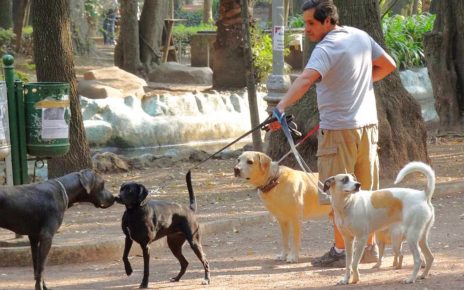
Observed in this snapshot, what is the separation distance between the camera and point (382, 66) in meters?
7.89

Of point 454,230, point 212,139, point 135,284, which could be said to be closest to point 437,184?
point 454,230

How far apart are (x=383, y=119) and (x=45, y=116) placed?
4921 mm

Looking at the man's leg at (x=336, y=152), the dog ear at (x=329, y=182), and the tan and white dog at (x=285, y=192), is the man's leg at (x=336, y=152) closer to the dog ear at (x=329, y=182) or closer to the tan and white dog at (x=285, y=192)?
the dog ear at (x=329, y=182)

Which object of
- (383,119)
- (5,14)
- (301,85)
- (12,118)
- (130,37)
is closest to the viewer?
(301,85)

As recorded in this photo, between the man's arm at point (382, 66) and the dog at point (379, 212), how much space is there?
3.13ft

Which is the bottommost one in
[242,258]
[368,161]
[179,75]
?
[179,75]

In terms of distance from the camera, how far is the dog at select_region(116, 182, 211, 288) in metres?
7.24

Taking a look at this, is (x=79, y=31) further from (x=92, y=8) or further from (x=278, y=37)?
(x=278, y=37)

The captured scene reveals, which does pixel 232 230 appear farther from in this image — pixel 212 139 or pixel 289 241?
pixel 212 139

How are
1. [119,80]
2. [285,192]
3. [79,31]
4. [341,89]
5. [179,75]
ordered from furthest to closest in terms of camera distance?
[79,31] < [179,75] < [119,80] < [285,192] < [341,89]

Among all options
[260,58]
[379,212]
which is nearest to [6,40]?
[260,58]

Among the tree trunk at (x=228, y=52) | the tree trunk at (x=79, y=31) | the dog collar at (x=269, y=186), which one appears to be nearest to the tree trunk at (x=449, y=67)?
the tree trunk at (x=228, y=52)

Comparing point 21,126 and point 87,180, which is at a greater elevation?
point 21,126

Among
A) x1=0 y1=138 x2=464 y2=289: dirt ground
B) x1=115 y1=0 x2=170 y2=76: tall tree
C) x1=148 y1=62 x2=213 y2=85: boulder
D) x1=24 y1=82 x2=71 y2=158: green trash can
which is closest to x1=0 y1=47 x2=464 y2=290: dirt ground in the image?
x1=0 y1=138 x2=464 y2=289: dirt ground
